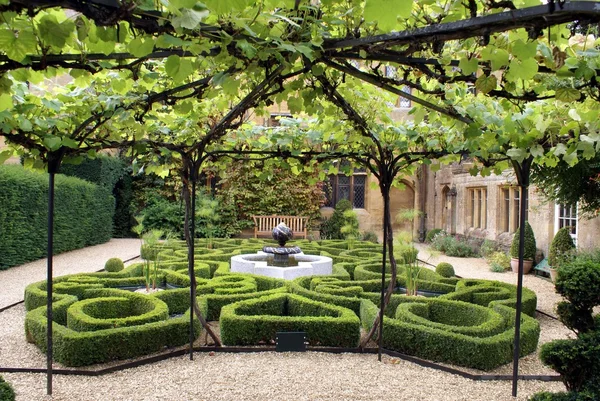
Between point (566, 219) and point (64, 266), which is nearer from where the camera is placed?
point (64, 266)

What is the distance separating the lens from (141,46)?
189 cm

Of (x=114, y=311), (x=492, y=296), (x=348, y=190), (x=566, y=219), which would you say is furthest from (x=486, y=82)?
(x=348, y=190)

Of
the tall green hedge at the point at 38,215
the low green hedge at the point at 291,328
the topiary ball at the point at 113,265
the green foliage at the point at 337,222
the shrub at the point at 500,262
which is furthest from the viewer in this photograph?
the green foliage at the point at 337,222

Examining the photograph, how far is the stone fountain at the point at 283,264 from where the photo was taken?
911 centimetres

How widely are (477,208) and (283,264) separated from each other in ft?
31.3

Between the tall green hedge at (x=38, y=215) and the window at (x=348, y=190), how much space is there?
8558 millimetres

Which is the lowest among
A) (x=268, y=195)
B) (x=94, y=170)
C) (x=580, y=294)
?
(x=580, y=294)

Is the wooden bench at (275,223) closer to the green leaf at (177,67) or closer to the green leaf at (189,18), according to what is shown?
the green leaf at (177,67)

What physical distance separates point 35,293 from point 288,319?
3.61 m

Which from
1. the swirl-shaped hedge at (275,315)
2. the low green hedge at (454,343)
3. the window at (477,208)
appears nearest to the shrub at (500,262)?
the window at (477,208)

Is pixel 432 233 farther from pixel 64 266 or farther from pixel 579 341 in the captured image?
pixel 579 341

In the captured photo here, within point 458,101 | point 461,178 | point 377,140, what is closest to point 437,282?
point 377,140

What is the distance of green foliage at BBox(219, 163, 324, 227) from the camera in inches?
A: 730

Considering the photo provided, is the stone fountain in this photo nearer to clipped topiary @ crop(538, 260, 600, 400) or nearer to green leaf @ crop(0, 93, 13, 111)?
clipped topiary @ crop(538, 260, 600, 400)
